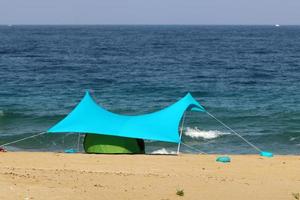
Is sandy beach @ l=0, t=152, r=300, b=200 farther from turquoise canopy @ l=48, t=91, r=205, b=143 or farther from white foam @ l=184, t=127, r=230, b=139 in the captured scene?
white foam @ l=184, t=127, r=230, b=139

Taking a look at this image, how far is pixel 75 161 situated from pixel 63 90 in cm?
2223

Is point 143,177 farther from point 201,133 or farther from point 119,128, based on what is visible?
point 201,133

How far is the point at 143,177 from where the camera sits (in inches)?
603

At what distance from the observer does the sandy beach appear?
1323 centimetres

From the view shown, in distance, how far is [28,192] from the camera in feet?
41.2

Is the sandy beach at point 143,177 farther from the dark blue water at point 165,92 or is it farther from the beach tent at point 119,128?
the dark blue water at point 165,92

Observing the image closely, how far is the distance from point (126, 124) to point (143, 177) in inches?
190

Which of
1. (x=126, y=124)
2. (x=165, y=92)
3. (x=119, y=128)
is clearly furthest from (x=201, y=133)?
(x=165, y=92)

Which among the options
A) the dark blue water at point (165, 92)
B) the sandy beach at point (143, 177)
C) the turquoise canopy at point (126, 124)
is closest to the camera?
the sandy beach at point (143, 177)

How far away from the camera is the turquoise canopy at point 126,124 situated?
19.7 m

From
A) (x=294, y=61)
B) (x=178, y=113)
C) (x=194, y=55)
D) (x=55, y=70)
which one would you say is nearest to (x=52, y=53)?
(x=194, y=55)

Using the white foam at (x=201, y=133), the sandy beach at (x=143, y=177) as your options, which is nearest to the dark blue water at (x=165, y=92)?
the white foam at (x=201, y=133)

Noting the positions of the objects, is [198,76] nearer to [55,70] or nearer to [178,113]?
[55,70]

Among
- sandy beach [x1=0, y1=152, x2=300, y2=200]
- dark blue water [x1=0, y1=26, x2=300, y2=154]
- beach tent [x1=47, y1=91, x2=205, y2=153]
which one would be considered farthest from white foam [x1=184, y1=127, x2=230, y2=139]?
sandy beach [x1=0, y1=152, x2=300, y2=200]
